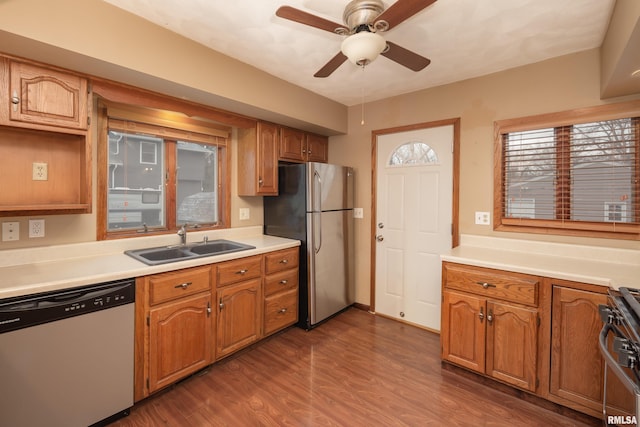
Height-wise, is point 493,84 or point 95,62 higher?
point 493,84

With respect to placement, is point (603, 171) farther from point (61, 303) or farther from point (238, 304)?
point (61, 303)

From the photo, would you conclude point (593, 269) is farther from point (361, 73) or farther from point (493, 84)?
point (361, 73)

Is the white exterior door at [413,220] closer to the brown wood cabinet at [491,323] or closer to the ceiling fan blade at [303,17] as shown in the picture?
the brown wood cabinet at [491,323]

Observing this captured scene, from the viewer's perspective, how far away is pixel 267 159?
2.95 meters

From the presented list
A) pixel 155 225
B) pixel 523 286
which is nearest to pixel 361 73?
pixel 523 286

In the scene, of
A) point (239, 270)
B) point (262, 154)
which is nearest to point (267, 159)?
point (262, 154)

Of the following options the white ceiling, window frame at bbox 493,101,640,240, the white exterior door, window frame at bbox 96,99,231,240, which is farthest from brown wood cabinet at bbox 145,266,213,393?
window frame at bbox 493,101,640,240

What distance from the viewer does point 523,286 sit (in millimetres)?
1964

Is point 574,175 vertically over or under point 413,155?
under

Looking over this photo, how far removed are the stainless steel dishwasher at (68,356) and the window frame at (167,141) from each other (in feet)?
2.39

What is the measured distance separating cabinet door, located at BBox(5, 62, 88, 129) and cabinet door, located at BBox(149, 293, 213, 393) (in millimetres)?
1281

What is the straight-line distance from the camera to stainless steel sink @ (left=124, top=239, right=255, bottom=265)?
219cm

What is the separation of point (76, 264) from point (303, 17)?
2.01 metres

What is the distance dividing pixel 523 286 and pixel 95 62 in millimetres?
3009
